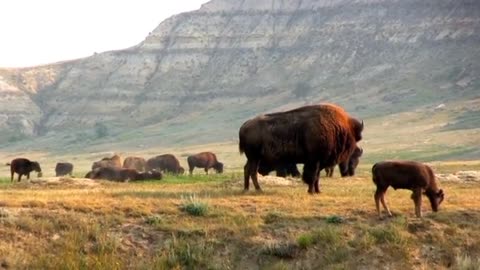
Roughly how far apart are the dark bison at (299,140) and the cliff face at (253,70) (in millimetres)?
107676

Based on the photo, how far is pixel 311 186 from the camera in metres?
22.2

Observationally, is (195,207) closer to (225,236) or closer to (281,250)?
(225,236)

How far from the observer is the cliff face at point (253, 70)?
145250 mm

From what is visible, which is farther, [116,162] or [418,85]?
[418,85]

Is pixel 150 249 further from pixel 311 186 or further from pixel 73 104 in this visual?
pixel 73 104

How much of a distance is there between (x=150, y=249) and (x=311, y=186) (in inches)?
259

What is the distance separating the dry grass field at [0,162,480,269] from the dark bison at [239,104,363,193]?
288 centimetres

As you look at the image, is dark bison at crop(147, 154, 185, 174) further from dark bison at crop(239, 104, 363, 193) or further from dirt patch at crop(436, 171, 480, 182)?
dark bison at crop(239, 104, 363, 193)

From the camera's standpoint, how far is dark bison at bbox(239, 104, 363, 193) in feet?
72.5

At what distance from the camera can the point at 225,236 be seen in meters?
17.7

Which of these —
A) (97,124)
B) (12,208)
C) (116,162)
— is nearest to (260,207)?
(12,208)

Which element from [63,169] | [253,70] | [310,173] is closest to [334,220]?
[310,173]

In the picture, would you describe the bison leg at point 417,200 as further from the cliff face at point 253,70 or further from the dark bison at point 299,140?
the cliff face at point 253,70

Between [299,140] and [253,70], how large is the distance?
14977cm
